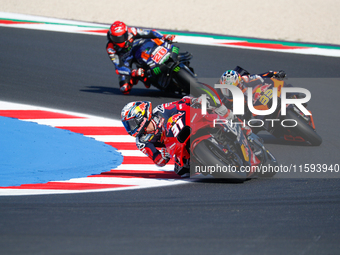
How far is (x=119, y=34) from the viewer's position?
1131 centimetres

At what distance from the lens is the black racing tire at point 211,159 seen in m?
6.11

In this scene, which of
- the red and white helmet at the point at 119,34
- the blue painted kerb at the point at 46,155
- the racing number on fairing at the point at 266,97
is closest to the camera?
the blue painted kerb at the point at 46,155

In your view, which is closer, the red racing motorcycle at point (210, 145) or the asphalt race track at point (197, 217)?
the asphalt race track at point (197, 217)

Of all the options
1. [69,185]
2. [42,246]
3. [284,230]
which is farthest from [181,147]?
[42,246]

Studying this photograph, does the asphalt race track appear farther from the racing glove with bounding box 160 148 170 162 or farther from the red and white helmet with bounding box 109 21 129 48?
the red and white helmet with bounding box 109 21 129 48

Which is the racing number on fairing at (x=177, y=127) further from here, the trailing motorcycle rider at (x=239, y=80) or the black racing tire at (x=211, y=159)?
the trailing motorcycle rider at (x=239, y=80)

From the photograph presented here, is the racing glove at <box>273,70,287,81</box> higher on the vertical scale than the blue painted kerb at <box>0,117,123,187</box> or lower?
higher

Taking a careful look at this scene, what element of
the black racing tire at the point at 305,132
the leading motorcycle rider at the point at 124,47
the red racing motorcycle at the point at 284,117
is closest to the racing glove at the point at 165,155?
the red racing motorcycle at the point at 284,117

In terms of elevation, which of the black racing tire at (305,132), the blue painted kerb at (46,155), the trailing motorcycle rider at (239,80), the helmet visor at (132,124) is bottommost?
the blue painted kerb at (46,155)

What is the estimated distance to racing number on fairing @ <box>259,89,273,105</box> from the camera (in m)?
8.36

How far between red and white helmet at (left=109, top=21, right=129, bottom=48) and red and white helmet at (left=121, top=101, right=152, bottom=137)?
5072mm

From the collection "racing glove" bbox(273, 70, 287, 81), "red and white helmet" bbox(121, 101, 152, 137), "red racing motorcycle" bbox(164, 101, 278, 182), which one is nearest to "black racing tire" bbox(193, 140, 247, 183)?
"red racing motorcycle" bbox(164, 101, 278, 182)

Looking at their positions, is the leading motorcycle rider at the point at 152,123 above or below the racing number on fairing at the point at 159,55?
below

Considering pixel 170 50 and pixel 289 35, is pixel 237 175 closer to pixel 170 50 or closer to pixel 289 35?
pixel 170 50
